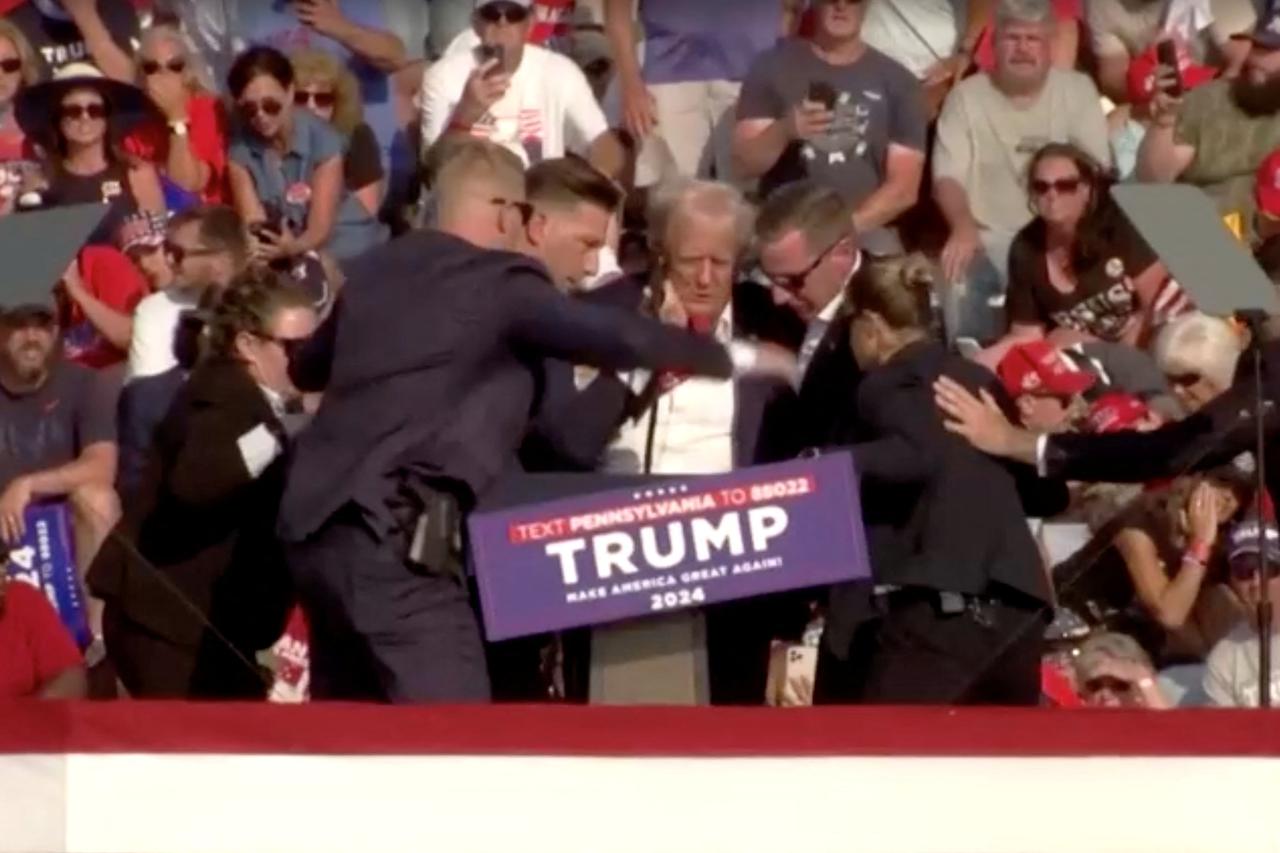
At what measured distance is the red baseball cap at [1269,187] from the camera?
10234 millimetres

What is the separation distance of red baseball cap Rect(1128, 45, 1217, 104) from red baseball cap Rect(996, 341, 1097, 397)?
1724 millimetres

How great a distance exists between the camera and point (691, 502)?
25.1ft

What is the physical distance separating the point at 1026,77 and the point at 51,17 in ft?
9.08

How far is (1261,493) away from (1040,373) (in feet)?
4.61

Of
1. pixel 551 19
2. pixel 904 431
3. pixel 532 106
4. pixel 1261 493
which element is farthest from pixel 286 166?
pixel 1261 493

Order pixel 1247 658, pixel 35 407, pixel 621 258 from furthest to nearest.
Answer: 1. pixel 621 258
2. pixel 35 407
3. pixel 1247 658

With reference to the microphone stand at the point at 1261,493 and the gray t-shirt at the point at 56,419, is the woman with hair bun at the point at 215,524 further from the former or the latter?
the microphone stand at the point at 1261,493

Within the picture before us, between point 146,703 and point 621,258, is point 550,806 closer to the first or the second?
point 146,703

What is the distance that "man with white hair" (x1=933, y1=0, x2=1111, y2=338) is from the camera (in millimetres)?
10211

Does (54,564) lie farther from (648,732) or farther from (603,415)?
(648,732)

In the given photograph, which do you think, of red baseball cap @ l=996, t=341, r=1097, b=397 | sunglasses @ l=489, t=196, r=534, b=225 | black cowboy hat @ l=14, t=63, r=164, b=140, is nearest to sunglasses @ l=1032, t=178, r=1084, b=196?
red baseball cap @ l=996, t=341, r=1097, b=397

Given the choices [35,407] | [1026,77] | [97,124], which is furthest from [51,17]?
[1026,77]

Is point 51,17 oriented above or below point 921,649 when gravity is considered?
above

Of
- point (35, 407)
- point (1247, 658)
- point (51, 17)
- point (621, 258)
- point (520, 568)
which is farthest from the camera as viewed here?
point (51, 17)
